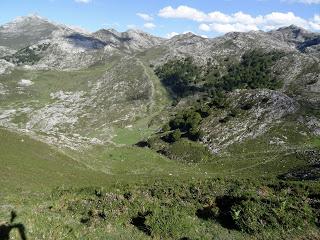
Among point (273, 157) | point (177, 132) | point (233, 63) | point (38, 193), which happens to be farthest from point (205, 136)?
point (233, 63)

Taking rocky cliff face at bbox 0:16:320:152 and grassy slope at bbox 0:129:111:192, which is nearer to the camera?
grassy slope at bbox 0:129:111:192

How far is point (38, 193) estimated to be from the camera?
3469 cm

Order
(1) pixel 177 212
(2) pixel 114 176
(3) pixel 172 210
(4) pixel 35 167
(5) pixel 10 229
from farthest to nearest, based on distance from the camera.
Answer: (2) pixel 114 176, (4) pixel 35 167, (3) pixel 172 210, (1) pixel 177 212, (5) pixel 10 229

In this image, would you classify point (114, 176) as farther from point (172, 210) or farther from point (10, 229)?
point (10, 229)

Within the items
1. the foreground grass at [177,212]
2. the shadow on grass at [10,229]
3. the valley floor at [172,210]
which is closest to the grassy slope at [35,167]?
the valley floor at [172,210]

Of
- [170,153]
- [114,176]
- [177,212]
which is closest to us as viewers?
[177,212]

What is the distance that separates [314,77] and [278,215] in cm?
12515

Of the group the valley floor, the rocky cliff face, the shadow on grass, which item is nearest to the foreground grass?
the valley floor

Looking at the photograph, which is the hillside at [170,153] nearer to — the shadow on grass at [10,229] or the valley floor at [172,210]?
the valley floor at [172,210]

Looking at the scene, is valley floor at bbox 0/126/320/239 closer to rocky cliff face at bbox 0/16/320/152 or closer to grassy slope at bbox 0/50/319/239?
grassy slope at bbox 0/50/319/239

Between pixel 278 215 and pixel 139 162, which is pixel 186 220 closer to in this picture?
pixel 278 215

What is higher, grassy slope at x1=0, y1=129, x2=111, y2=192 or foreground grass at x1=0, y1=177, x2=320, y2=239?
foreground grass at x1=0, y1=177, x2=320, y2=239

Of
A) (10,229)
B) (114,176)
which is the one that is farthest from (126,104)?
(10,229)

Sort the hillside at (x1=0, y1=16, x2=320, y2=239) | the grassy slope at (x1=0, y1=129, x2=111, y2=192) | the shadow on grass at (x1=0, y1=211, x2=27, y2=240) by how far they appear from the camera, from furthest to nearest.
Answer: the grassy slope at (x1=0, y1=129, x2=111, y2=192) → the hillside at (x1=0, y1=16, x2=320, y2=239) → the shadow on grass at (x1=0, y1=211, x2=27, y2=240)
